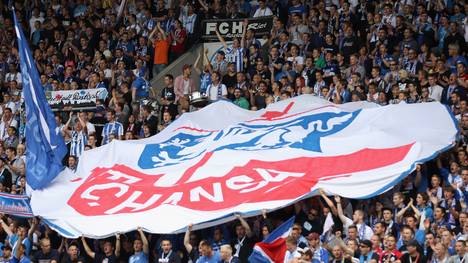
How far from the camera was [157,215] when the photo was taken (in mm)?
18375

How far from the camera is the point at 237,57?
2281 centimetres

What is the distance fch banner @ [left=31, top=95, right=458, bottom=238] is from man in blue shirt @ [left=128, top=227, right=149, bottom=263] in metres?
0.16

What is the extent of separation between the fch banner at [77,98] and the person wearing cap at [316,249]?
284 inches

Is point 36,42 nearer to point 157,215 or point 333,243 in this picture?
point 157,215

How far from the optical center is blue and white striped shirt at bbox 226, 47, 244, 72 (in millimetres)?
22734

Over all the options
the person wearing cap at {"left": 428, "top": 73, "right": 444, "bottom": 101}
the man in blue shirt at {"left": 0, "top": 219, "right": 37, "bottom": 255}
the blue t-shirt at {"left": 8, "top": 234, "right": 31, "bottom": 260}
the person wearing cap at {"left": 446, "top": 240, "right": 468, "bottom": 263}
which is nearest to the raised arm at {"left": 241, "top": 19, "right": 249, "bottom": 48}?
the person wearing cap at {"left": 428, "top": 73, "right": 444, "bottom": 101}

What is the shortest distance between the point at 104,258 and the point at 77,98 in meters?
5.23

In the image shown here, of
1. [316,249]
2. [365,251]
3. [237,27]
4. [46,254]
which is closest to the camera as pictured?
→ [365,251]

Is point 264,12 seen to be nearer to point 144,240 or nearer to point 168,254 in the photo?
point 144,240

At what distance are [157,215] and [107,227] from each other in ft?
2.41

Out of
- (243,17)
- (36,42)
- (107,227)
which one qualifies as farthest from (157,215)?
(36,42)

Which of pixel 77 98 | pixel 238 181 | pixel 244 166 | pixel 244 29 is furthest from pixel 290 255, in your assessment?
pixel 77 98

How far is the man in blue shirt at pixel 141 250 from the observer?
1812 centimetres

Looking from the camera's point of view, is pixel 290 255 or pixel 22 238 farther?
pixel 22 238
